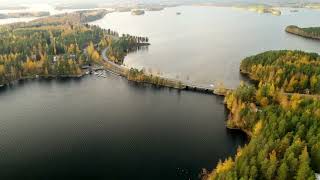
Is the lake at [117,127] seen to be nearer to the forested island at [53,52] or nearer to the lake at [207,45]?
the lake at [207,45]

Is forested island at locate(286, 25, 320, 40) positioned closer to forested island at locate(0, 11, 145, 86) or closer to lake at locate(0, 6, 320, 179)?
lake at locate(0, 6, 320, 179)

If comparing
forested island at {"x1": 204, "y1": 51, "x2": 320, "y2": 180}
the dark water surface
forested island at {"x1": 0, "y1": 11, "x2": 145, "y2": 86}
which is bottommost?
the dark water surface

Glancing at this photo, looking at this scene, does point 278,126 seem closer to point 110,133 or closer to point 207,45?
point 110,133

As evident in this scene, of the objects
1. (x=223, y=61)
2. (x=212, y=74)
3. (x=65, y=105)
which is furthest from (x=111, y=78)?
(x=223, y=61)

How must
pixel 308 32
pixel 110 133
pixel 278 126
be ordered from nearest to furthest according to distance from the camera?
pixel 278 126 → pixel 110 133 → pixel 308 32

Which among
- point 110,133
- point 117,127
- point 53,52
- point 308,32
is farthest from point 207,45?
point 110,133

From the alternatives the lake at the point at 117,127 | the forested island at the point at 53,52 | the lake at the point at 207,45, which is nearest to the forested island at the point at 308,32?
the lake at the point at 207,45

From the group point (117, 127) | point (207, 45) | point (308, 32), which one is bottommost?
point (117, 127)

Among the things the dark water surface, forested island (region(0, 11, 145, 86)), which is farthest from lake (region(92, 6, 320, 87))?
the dark water surface
